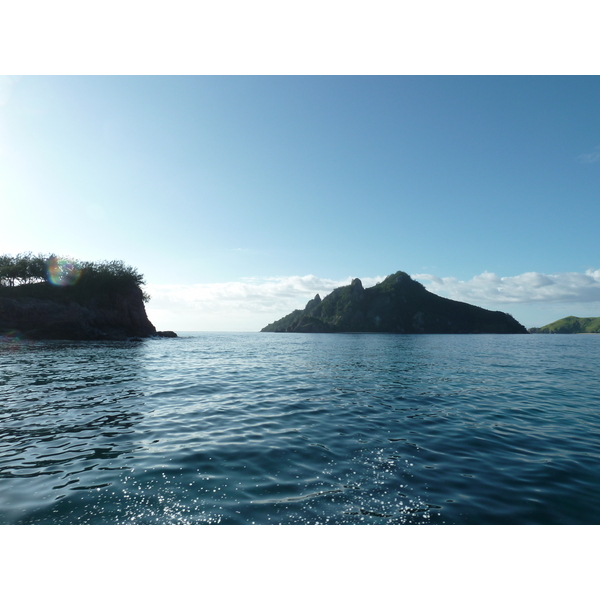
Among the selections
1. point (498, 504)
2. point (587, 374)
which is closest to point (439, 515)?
point (498, 504)

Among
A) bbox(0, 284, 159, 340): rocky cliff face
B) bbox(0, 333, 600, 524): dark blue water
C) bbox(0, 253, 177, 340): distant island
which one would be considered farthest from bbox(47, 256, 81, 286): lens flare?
bbox(0, 333, 600, 524): dark blue water

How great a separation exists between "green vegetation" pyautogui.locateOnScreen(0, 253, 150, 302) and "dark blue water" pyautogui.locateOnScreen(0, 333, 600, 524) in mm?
69889

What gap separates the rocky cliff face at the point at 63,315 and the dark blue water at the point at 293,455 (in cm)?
5569

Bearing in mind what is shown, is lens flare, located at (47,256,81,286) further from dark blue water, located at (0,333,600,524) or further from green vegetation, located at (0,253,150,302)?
dark blue water, located at (0,333,600,524)

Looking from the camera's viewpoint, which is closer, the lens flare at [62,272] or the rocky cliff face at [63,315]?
the rocky cliff face at [63,315]

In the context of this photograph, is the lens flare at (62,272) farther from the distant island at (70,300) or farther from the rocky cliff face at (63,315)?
the rocky cliff face at (63,315)

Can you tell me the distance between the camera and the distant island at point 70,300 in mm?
59719

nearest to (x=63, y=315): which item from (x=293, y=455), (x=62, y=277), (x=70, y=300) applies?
(x=70, y=300)

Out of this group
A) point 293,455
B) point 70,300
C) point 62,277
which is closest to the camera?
point 293,455

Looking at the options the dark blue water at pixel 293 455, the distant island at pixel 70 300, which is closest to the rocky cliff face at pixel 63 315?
the distant island at pixel 70 300

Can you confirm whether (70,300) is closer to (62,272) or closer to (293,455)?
(62,272)

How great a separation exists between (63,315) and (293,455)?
75.4 m

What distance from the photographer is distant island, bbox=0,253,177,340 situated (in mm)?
59719

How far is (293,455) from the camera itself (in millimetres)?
8539
